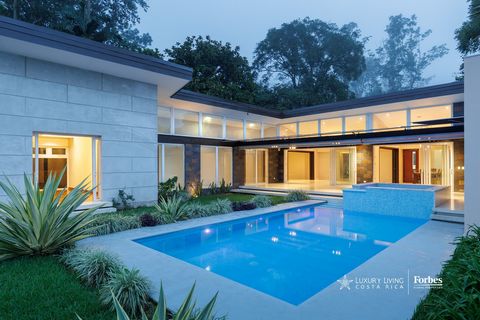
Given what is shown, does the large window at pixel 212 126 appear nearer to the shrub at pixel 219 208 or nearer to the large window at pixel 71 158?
the large window at pixel 71 158

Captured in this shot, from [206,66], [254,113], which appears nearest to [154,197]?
[254,113]

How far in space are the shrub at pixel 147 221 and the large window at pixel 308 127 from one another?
47.2ft

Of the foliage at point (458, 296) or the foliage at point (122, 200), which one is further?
the foliage at point (122, 200)

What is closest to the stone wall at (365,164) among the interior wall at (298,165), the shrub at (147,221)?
the interior wall at (298,165)

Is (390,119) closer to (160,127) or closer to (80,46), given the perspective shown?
(160,127)

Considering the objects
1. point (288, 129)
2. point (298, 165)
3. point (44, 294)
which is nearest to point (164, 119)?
point (288, 129)

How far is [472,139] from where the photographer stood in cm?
733

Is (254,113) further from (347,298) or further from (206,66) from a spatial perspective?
(347,298)

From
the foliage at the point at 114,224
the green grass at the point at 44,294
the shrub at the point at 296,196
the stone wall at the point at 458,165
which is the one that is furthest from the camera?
the stone wall at the point at 458,165

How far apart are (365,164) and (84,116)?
15.4m

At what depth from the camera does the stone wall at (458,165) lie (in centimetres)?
1523

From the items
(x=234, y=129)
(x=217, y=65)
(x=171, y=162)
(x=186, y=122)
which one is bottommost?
(x=171, y=162)

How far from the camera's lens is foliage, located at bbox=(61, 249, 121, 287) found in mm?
4961

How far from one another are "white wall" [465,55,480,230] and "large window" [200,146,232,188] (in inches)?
518
